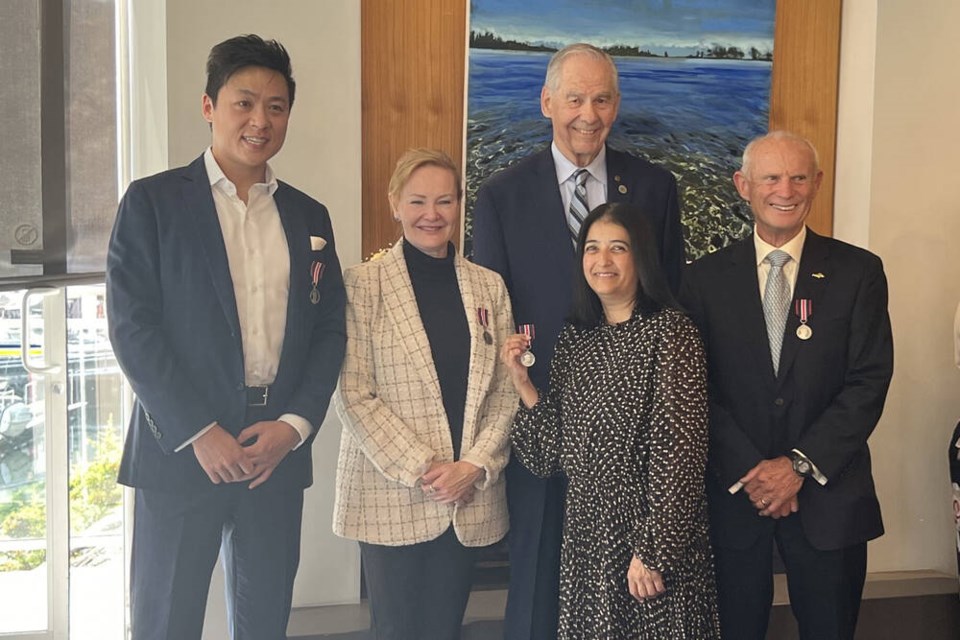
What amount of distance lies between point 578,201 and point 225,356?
105cm

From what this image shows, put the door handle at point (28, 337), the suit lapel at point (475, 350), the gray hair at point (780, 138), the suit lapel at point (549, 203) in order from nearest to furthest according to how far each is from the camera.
Answer: the suit lapel at point (475, 350)
the gray hair at point (780, 138)
the suit lapel at point (549, 203)
the door handle at point (28, 337)

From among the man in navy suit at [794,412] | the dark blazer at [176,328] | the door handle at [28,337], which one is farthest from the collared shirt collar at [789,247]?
the door handle at [28,337]

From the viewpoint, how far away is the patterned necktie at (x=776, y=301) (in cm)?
226

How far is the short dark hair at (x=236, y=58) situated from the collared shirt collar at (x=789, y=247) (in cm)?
131

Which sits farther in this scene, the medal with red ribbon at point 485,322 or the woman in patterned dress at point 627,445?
the medal with red ribbon at point 485,322

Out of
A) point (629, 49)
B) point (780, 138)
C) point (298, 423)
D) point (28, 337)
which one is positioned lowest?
point (298, 423)

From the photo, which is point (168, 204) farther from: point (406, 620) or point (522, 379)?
point (406, 620)

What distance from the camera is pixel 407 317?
85.0 inches

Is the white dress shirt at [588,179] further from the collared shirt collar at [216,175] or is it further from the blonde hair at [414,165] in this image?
the collared shirt collar at [216,175]

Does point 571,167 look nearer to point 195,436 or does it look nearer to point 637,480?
point 637,480

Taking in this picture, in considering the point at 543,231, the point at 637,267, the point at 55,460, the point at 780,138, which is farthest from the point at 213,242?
the point at 780,138

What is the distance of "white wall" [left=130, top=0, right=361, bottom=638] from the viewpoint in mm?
2920

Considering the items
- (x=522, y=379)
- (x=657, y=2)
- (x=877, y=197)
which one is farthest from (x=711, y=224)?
(x=522, y=379)

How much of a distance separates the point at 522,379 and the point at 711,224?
1.77m
